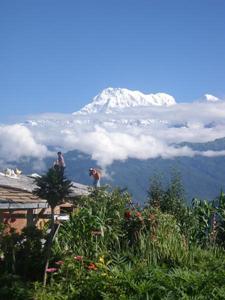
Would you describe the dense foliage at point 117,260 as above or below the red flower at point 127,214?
below

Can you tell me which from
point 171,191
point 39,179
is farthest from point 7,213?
point 171,191

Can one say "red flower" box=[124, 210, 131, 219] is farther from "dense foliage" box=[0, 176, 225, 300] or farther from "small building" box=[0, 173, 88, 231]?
"small building" box=[0, 173, 88, 231]

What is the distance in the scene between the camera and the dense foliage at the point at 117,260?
674cm

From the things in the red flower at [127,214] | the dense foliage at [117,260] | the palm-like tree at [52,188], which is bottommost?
the dense foliage at [117,260]

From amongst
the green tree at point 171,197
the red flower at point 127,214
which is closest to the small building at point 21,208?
the red flower at point 127,214

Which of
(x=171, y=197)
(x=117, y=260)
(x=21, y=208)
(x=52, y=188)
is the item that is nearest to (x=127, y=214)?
(x=21, y=208)

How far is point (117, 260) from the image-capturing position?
27.0 feet

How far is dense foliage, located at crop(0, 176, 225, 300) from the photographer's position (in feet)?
22.1

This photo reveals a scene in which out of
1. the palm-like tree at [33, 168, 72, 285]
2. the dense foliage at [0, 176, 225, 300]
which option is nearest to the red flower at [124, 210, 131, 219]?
the dense foliage at [0, 176, 225, 300]

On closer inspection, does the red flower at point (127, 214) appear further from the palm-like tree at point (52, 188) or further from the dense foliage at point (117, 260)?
the palm-like tree at point (52, 188)

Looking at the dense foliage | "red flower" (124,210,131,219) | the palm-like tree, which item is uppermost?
the palm-like tree

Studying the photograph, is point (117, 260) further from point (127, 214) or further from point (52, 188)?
point (127, 214)

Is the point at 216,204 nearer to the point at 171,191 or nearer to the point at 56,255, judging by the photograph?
the point at 171,191

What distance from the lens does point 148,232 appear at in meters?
10.5
